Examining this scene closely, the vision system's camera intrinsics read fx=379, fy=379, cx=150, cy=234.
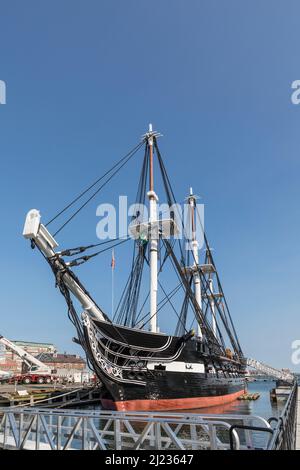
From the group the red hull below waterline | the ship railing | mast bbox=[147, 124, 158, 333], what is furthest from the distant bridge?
the ship railing

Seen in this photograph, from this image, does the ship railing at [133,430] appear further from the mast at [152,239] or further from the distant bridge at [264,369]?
the distant bridge at [264,369]

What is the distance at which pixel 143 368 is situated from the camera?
81.4ft

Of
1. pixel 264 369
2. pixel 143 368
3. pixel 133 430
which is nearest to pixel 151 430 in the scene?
pixel 133 430

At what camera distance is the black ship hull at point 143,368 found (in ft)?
75.5

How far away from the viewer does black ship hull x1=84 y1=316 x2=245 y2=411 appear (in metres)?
23.0

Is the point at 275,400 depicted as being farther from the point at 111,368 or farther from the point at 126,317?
the point at 111,368

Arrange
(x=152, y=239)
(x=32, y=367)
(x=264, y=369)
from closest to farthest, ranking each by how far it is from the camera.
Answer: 1. (x=152, y=239)
2. (x=264, y=369)
3. (x=32, y=367)

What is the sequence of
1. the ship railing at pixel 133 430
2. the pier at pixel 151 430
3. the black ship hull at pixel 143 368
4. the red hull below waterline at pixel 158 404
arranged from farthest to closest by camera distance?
the red hull below waterline at pixel 158 404
the black ship hull at pixel 143 368
the ship railing at pixel 133 430
the pier at pixel 151 430

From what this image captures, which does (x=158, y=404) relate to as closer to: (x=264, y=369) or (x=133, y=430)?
(x=133, y=430)

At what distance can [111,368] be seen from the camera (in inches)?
917

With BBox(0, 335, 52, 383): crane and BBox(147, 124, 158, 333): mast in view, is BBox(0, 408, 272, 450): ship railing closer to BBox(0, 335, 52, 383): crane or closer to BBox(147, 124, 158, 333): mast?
BBox(147, 124, 158, 333): mast

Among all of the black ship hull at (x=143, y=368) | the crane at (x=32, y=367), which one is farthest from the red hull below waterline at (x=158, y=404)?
the crane at (x=32, y=367)

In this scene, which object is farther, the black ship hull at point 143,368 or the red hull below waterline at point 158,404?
the red hull below waterline at point 158,404
